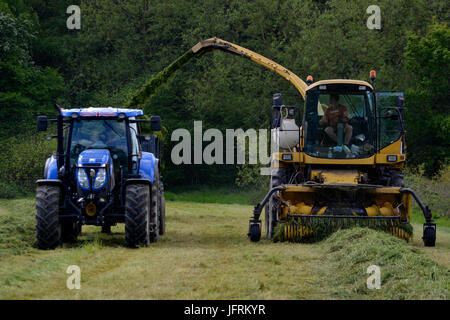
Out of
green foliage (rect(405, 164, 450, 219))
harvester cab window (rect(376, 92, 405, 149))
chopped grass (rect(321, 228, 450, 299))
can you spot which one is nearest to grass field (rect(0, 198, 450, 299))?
chopped grass (rect(321, 228, 450, 299))

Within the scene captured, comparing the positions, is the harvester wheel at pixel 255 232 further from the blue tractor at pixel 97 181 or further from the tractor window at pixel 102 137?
the tractor window at pixel 102 137

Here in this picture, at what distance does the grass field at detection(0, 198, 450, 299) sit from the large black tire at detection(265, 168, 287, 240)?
34 cm

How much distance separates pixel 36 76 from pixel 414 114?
860 inches

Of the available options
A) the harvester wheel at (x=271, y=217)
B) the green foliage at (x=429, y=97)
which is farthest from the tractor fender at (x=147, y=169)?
the green foliage at (x=429, y=97)

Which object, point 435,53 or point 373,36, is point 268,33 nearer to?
point 373,36

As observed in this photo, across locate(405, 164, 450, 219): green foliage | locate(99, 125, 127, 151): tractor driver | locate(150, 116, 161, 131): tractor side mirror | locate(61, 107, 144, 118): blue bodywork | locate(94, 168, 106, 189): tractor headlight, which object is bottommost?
locate(405, 164, 450, 219): green foliage

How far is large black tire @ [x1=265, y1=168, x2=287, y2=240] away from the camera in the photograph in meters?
14.6

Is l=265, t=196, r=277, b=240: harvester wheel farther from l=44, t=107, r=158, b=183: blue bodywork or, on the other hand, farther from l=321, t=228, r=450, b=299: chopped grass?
l=44, t=107, r=158, b=183: blue bodywork

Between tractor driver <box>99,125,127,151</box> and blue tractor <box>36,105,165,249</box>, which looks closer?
blue tractor <box>36,105,165,249</box>

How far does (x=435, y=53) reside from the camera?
38562 millimetres

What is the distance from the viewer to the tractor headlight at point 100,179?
1348 centimetres

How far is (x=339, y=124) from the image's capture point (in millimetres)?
15188

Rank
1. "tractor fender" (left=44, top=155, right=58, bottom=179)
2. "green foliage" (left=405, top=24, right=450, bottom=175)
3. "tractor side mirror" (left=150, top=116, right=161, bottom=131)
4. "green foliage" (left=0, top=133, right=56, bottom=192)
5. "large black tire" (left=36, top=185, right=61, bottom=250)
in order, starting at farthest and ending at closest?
"green foliage" (left=405, top=24, right=450, bottom=175), "green foliage" (left=0, top=133, right=56, bottom=192), "tractor fender" (left=44, top=155, right=58, bottom=179), "tractor side mirror" (left=150, top=116, right=161, bottom=131), "large black tire" (left=36, top=185, right=61, bottom=250)

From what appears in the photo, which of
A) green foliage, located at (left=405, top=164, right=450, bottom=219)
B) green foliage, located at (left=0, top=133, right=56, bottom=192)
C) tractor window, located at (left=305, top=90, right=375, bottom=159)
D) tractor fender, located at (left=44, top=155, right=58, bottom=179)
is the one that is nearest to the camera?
tractor fender, located at (left=44, top=155, right=58, bottom=179)
